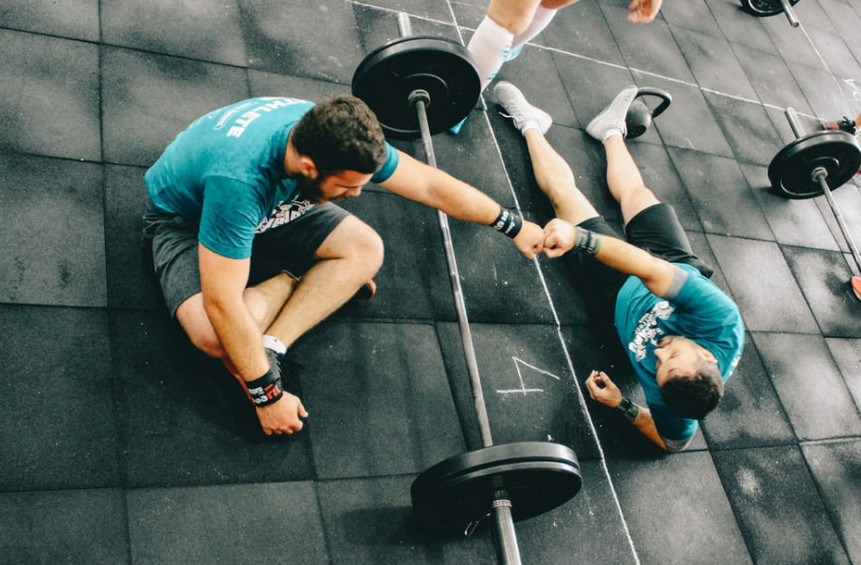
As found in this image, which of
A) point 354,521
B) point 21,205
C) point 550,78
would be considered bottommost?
point 354,521

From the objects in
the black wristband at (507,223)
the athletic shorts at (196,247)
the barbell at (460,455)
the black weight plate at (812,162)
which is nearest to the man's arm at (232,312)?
the athletic shorts at (196,247)

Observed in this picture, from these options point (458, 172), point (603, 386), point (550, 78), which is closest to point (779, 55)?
point (550, 78)

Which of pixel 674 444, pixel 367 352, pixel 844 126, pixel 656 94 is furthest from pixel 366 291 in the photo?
pixel 844 126

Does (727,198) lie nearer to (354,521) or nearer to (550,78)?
(550,78)

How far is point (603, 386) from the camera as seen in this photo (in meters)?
2.61

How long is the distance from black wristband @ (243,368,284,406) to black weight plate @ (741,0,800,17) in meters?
4.90

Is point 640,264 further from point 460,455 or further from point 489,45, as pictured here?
point 489,45

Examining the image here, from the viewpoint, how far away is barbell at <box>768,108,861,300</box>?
137 inches

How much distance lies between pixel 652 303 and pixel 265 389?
1.49 metres

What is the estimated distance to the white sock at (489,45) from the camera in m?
2.76

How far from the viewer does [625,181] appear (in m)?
3.19

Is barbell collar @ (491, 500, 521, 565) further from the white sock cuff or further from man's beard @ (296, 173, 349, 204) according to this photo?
man's beard @ (296, 173, 349, 204)

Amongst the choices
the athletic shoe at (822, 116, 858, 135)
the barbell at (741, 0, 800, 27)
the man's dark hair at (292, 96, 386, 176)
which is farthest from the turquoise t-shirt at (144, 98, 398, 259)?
the barbell at (741, 0, 800, 27)

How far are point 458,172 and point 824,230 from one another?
2.52 metres
